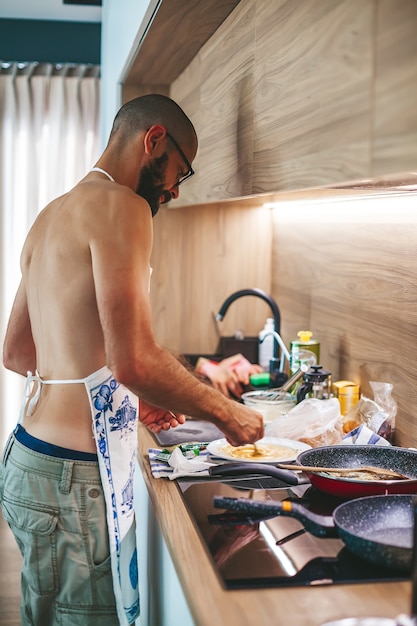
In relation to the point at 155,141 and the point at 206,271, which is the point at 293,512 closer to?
the point at 155,141

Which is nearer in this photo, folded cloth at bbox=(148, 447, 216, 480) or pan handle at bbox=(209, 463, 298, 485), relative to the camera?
pan handle at bbox=(209, 463, 298, 485)

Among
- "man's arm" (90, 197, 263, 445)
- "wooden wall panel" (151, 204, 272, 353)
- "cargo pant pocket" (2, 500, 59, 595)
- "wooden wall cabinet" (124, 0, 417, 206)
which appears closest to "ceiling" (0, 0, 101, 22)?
"wooden wall panel" (151, 204, 272, 353)

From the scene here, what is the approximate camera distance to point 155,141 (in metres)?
1.90

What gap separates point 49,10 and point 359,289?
→ 3.10 m

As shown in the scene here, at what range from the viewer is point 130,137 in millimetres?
1923

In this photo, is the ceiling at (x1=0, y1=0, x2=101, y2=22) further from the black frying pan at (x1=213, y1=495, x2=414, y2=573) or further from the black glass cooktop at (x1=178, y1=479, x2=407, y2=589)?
the black frying pan at (x1=213, y1=495, x2=414, y2=573)

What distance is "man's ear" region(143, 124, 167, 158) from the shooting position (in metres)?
1.88

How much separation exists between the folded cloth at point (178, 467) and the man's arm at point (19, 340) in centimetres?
48

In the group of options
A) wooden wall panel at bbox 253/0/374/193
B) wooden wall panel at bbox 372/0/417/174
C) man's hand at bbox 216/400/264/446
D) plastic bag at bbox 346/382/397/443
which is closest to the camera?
wooden wall panel at bbox 372/0/417/174

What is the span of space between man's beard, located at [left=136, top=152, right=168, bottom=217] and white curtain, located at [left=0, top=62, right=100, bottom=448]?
9.15 ft

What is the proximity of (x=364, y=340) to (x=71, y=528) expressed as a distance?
1014mm

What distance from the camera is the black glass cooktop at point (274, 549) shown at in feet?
4.34

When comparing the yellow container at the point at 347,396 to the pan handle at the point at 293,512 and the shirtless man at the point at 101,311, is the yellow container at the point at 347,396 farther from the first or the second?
the pan handle at the point at 293,512

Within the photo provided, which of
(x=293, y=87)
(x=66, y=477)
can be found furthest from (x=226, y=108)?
(x=66, y=477)
